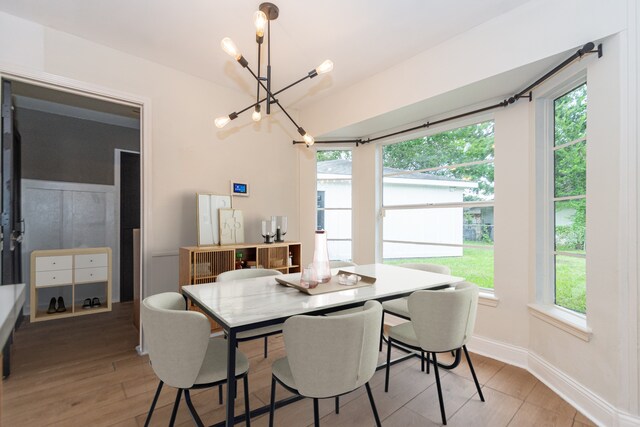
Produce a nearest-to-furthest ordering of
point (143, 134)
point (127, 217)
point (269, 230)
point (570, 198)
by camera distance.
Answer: point (570, 198), point (143, 134), point (269, 230), point (127, 217)

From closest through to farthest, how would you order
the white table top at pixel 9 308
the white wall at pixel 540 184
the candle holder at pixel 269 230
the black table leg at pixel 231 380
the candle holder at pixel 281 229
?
the white table top at pixel 9 308 → the black table leg at pixel 231 380 → the white wall at pixel 540 184 → the candle holder at pixel 269 230 → the candle holder at pixel 281 229

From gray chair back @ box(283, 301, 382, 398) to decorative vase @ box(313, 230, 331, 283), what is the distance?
27.6 inches

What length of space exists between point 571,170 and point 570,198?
214 mm

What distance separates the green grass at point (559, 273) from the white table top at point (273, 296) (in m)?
0.82

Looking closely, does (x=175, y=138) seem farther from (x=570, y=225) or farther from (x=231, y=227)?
(x=570, y=225)

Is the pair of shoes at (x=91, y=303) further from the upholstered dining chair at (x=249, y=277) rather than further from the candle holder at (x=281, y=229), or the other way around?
the upholstered dining chair at (x=249, y=277)

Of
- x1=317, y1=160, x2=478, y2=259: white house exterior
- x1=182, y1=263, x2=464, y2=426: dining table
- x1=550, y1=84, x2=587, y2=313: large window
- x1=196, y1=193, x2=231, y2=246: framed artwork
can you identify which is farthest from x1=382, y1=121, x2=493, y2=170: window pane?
x1=196, y1=193, x2=231, y2=246: framed artwork

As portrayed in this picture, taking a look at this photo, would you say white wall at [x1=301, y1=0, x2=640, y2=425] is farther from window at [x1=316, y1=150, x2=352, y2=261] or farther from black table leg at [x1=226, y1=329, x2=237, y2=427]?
black table leg at [x1=226, y1=329, x2=237, y2=427]

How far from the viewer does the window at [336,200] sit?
4066 millimetres

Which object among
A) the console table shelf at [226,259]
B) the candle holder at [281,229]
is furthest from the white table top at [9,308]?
the candle holder at [281,229]

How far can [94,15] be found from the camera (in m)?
2.28

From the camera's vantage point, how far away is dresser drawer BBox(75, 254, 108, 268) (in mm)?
3728

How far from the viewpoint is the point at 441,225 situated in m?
3.29

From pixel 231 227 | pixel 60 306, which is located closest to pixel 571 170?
pixel 231 227
